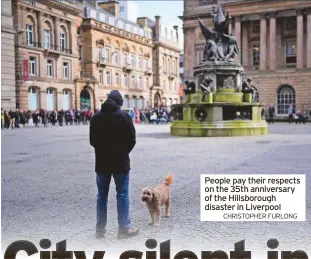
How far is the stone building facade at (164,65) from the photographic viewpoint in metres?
80.9

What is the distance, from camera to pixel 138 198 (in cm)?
870

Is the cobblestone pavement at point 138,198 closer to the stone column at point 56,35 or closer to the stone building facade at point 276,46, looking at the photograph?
the stone column at point 56,35

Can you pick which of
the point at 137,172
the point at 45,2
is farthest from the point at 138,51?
the point at 137,172

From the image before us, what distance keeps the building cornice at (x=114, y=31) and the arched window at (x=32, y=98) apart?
1512 centimetres

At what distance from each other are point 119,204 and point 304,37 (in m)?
58.1

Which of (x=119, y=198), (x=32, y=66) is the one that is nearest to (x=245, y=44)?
(x=32, y=66)

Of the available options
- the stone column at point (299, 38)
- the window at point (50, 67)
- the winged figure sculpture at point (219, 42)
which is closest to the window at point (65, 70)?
the window at point (50, 67)

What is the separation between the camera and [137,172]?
38.4 feet

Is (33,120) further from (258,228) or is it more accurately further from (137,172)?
(258,228)

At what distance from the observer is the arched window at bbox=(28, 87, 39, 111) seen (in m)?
55.1

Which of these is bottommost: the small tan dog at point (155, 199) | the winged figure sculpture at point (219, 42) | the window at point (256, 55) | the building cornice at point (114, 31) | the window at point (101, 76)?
the small tan dog at point (155, 199)

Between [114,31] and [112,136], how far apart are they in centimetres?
6705
